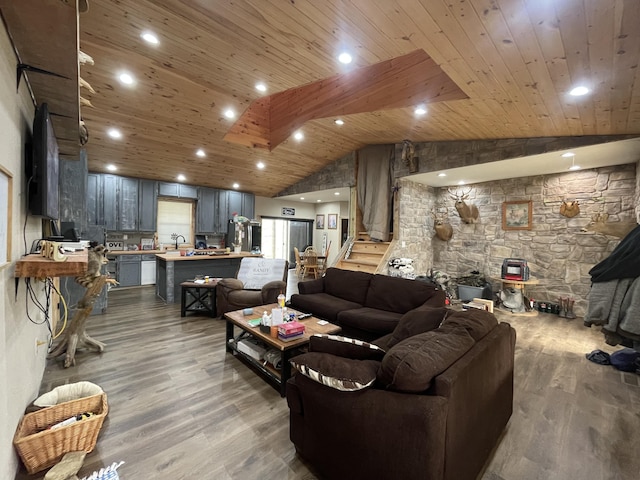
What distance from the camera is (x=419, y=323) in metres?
2.10

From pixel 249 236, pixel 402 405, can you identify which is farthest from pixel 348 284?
pixel 249 236

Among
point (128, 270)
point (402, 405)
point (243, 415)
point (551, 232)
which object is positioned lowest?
point (243, 415)

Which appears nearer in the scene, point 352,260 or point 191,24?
point 191,24

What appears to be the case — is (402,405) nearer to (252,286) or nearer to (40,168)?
(40,168)

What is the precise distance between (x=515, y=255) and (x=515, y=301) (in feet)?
3.26

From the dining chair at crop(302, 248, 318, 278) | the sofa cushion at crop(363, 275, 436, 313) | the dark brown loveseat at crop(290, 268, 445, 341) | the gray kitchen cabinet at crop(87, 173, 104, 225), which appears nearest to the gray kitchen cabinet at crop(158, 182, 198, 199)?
the gray kitchen cabinet at crop(87, 173, 104, 225)

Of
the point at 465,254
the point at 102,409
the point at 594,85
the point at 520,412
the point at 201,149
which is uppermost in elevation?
the point at 201,149

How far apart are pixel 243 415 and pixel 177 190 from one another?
20.6 feet

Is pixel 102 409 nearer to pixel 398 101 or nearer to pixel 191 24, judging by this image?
pixel 191 24

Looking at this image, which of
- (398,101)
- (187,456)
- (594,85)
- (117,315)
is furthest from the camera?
(117,315)

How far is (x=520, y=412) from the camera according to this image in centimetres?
217

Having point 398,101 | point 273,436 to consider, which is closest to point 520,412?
point 273,436

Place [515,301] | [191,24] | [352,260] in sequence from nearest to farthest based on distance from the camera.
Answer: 1. [191,24]
2. [515,301]
3. [352,260]

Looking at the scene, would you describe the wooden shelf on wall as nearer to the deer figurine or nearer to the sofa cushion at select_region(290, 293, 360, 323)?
the sofa cushion at select_region(290, 293, 360, 323)
